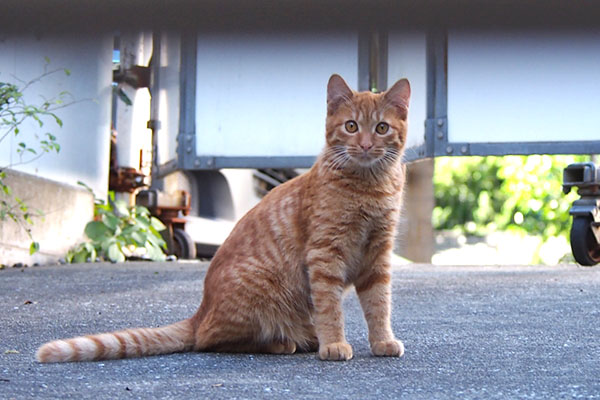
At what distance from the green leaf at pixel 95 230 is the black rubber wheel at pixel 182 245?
112 cm

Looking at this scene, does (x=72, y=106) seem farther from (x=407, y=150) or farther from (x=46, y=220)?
(x=407, y=150)

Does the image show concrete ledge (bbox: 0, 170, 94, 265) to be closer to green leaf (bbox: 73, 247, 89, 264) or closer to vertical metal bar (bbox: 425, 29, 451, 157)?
green leaf (bbox: 73, 247, 89, 264)

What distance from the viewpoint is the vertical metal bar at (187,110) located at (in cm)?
641

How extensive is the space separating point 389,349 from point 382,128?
762 mm

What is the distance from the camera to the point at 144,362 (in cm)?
236

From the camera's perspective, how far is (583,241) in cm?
509

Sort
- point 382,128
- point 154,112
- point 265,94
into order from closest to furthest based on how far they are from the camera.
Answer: point 382,128, point 265,94, point 154,112

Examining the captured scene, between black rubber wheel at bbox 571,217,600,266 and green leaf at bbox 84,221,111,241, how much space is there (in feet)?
12.3

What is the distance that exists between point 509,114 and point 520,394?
3991mm

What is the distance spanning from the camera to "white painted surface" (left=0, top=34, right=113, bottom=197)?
236 inches

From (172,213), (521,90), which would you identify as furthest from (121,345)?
(172,213)

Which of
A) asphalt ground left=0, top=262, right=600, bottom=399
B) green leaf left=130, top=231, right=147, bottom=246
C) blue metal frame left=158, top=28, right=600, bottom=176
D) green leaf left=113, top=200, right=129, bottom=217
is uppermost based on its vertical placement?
blue metal frame left=158, top=28, right=600, bottom=176

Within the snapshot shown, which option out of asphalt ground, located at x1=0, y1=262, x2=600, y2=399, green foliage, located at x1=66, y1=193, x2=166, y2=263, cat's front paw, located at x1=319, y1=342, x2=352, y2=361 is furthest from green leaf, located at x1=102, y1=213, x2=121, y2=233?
cat's front paw, located at x1=319, y1=342, x2=352, y2=361

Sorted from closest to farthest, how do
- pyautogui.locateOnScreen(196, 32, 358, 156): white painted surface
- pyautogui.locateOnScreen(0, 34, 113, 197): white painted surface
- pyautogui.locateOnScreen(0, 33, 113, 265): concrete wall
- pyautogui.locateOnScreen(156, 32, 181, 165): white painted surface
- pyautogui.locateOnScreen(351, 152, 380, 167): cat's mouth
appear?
pyautogui.locateOnScreen(351, 152, 380, 167): cat's mouth, pyautogui.locateOnScreen(0, 33, 113, 265): concrete wall, pyautogui.locateOnScreen(0, 34, 113, 197): white painted surface, pyautogui.locateOnScreen(196, 32, 358, 156): white painted surface, pyautogui.locateOnScreen(156, 32, 181, 165): white painted surface
